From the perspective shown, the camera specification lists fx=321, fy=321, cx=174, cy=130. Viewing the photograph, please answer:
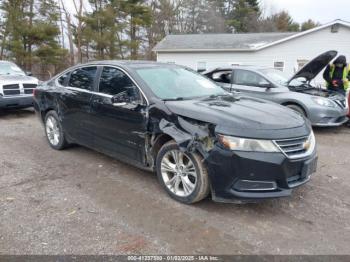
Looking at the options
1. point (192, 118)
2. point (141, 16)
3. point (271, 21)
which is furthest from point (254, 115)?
point (271, 21)

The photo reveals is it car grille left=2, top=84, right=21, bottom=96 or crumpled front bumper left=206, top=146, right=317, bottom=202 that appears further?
car grille left=2, top=84, right=21, bottom=96

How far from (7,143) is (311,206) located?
18.3 ft

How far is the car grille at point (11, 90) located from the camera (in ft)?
28.7

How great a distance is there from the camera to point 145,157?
406 cm

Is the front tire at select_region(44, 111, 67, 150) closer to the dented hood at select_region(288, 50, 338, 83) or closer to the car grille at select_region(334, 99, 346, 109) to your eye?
the dented hood at select_region(288, 50, 338, 83)

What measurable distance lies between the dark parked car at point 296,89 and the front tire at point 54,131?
406 centimetres

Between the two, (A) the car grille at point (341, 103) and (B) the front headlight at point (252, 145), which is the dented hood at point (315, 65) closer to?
(A) the car grille at point (341, 103)

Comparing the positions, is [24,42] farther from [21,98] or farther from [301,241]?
[301,241]

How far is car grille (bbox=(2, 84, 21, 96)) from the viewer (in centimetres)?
874

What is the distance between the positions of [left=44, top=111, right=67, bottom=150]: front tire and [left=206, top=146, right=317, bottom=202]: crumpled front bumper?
128 inches

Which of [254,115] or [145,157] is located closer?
[254,115]

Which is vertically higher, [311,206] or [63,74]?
[63,74]

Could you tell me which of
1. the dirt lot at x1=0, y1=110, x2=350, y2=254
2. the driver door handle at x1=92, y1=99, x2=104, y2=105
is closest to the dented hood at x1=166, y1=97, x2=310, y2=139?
the dirt lot at x1=0, y1=110, x2=350, y2=254

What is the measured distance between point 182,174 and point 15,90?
715 centimetres
